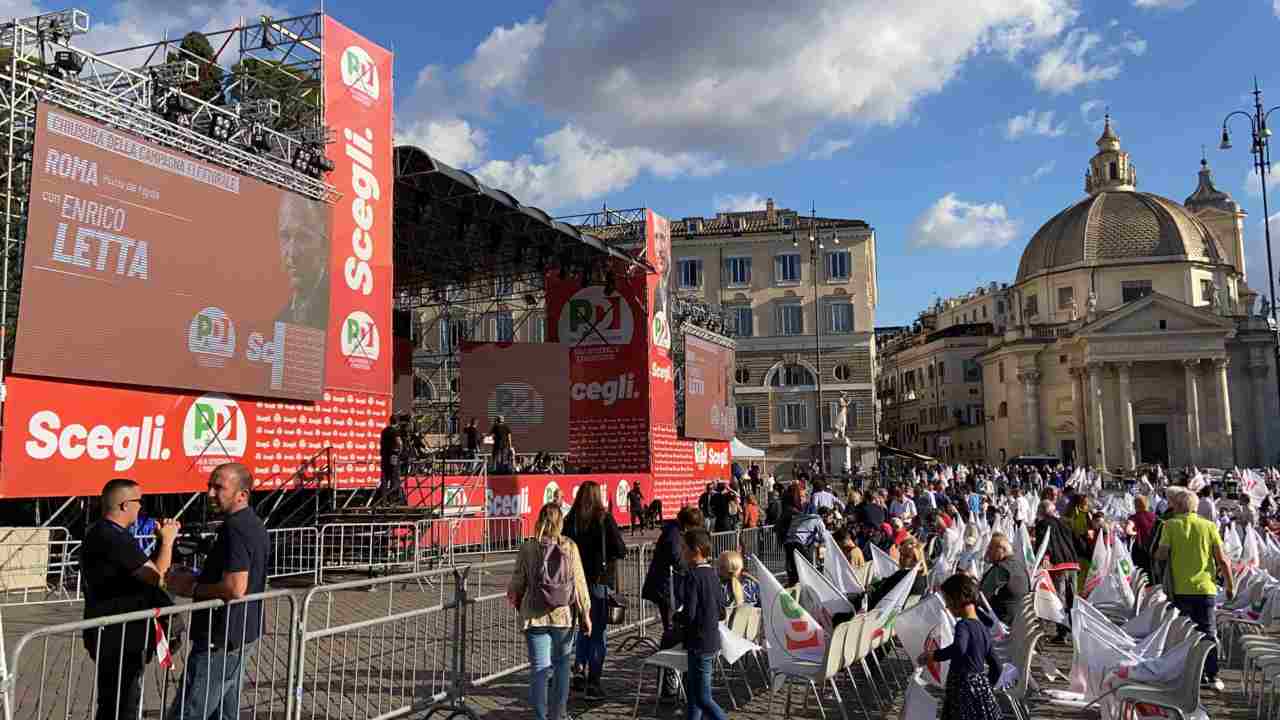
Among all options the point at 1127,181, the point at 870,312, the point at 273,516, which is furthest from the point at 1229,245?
the point at 273,516

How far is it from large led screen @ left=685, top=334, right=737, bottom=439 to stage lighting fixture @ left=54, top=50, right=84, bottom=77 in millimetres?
21937

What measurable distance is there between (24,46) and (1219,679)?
50.1 feet

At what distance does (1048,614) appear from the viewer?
30.8 feet

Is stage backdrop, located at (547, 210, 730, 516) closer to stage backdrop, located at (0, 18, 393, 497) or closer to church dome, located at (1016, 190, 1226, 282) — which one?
stage backdrop, located at (0, 18, 393, 497)

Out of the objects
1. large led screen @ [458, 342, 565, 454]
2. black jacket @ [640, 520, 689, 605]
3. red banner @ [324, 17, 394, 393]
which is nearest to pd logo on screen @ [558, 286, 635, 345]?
large led screen @ [458, 342, 565, 454]

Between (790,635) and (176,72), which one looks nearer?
(790,635)

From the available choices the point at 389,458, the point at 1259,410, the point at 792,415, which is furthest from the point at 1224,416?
the point at 389,458

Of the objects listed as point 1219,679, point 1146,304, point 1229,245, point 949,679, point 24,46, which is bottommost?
point 1219,679

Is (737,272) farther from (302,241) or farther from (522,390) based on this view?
(302,241)

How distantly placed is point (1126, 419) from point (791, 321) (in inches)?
955

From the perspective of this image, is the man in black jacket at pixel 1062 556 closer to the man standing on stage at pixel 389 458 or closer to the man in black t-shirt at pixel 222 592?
the man in black t-shirt at pixel 222 592

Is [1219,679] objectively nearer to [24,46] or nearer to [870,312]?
[24,46]

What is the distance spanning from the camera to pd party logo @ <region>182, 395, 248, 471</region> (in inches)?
554

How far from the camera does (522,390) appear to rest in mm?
28281
